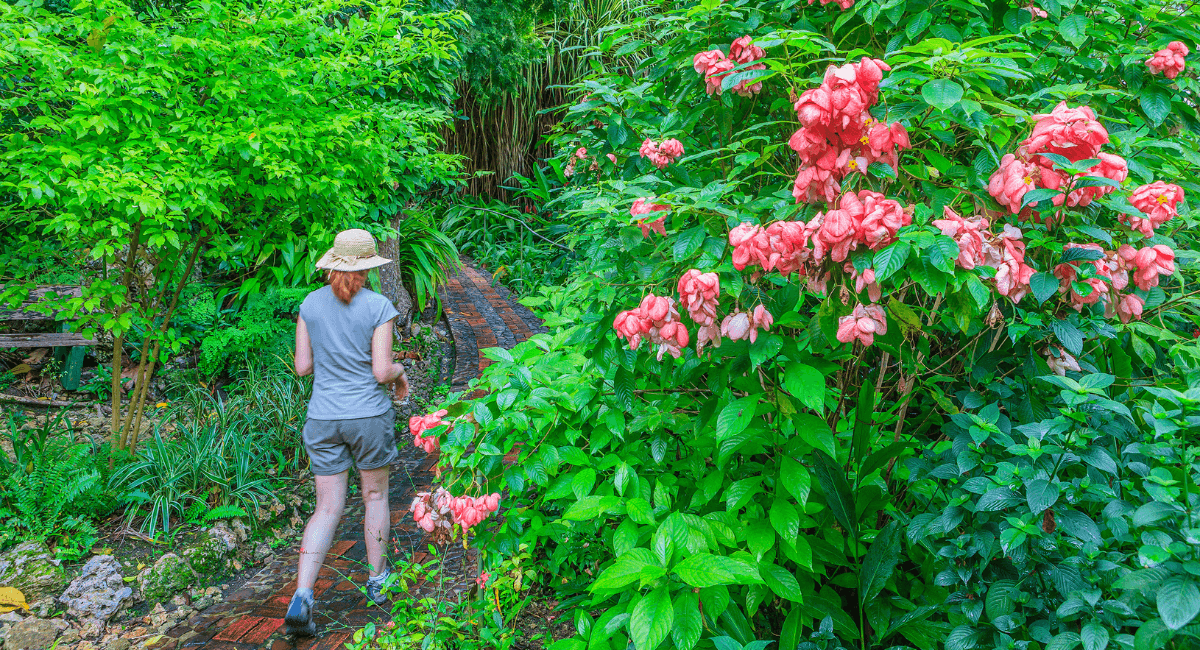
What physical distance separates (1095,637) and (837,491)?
57cm

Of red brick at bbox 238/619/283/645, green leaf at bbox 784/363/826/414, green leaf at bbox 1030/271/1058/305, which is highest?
green leaf at bbox 1030/271/1058/305

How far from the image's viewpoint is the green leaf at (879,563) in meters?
1.51

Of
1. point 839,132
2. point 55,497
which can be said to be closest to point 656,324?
point 839,132

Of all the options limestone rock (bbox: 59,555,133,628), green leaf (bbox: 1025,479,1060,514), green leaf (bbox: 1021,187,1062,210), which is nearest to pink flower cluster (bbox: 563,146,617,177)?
green leaf (bbox: 1021,187,1062,210)

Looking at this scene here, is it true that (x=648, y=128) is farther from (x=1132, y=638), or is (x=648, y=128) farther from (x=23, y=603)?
(x=23, y=603)

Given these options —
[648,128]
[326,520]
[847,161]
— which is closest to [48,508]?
[326,520]

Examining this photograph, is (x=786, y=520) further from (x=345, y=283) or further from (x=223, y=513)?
(x=223, y=513)

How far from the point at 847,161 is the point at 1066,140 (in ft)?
1.23

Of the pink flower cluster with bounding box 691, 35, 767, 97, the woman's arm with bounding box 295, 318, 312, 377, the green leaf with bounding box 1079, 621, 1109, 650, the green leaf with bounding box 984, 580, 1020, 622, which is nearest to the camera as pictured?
the green leaf with bounding box 1079, 621, 1109, 650

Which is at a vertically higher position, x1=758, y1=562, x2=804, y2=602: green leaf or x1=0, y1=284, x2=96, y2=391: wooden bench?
x1=758, y1=562, x2=804, y2=602: green leaf

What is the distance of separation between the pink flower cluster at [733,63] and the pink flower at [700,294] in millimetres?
565

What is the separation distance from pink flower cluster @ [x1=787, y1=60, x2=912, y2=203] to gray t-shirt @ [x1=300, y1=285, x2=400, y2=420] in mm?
1843

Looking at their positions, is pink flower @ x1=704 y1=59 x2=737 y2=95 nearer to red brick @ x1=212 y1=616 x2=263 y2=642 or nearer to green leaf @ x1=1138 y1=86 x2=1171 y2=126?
green leaf @ x1=1138 y1=86 x2=1171 y2=126

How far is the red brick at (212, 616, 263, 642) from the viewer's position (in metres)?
2.51
